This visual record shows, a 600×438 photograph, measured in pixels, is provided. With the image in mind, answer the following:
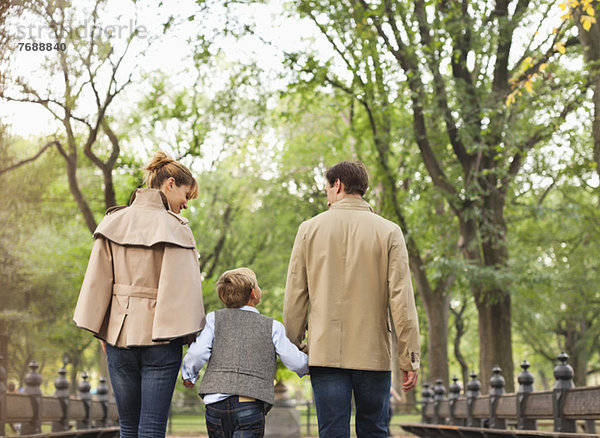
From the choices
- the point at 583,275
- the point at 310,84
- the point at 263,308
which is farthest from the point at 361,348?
the point at 263,308

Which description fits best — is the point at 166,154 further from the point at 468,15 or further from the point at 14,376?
the point at 468,15

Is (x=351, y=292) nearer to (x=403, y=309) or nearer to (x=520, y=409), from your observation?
(x=403, y=309)

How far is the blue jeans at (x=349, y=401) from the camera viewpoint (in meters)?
4.38

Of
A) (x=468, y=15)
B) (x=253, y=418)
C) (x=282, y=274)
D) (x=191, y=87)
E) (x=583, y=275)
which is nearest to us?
(x=253, y=418)

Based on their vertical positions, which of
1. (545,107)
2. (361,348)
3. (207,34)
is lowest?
(361,348)

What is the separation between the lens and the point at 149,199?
14.8 ft

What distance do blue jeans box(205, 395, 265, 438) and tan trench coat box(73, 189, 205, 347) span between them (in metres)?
0.50

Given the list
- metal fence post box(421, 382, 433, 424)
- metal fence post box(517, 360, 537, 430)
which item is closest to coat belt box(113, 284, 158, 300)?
metal fence post box(517, 360, 537, 430)

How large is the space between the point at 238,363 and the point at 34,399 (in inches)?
228

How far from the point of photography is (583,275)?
29.6 meters

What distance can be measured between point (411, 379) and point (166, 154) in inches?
75.1

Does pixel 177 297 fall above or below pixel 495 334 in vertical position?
above

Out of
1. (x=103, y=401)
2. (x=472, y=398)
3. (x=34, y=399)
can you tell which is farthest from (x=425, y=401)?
(x=34, y=399)

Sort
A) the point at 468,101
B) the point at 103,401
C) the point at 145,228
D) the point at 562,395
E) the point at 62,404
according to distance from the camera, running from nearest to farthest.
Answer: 1. the point at 145,228
2. the point at 562,395
3. the point at 62,404
4. the point at 103,401
5. the point at 468,101
